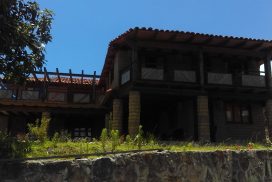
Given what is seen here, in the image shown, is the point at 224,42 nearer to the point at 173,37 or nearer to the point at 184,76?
the point at 184,76

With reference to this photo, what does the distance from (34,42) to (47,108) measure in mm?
14716

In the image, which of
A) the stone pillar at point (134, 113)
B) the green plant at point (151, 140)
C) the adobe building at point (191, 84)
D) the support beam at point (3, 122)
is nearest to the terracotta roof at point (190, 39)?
the adobe building at point (191, 84)

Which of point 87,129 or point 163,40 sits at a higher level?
point 163,40

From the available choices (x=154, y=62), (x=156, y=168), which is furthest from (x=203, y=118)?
(x=156, y=168)

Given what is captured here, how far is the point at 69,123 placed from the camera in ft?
102

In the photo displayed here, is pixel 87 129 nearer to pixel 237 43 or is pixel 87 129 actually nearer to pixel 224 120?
pixel 224 120

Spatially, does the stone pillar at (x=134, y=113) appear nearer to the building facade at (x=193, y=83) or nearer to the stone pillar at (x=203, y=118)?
the building facade at (x=193, y=83)

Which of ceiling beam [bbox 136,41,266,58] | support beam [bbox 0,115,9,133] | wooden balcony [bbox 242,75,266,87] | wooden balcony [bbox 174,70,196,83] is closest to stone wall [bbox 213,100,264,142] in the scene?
wooden balcony [bbox 242,75,266,87]

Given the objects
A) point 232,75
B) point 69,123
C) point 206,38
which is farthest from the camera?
point 69,123

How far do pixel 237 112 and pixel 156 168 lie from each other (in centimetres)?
1272

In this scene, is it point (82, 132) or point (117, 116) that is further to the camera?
point (82, 132)

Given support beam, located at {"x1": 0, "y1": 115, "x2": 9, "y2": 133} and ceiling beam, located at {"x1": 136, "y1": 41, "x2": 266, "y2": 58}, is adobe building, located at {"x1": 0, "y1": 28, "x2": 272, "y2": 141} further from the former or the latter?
support beam, located at {"x1": 0, "y1": 115, "x2": 9, "y2": 133}

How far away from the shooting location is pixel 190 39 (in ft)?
64.8

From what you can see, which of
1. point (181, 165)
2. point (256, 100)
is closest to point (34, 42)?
point (181, 165)
